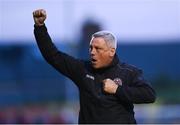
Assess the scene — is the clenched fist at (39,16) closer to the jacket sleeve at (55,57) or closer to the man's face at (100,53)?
the jacket sleeve at (55,57)

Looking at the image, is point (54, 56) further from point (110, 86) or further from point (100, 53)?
point (110, 86)

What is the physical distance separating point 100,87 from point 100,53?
11.6 inches

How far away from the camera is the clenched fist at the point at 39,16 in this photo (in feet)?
24.8

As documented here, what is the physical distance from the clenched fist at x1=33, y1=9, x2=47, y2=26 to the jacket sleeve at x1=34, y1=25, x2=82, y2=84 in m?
0.05

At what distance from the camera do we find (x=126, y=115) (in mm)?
7508

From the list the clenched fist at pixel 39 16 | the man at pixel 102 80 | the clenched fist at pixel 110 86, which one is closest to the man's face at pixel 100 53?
the man at pixel 102 80

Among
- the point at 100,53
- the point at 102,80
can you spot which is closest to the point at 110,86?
the point at 102,80

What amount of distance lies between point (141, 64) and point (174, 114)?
7.30 m

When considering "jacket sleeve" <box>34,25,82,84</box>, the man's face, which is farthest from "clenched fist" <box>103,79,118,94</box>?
"jacket sleeve" <box>34,25,82,84</box>

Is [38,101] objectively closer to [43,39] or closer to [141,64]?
[141,64]

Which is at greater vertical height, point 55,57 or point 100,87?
point 55,57

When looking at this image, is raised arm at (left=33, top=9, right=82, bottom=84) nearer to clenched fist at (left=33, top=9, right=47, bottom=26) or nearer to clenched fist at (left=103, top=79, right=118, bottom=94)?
clenched fist at (left=33, top=9, right=47, bottom=26)

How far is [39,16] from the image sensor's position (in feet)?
25.0

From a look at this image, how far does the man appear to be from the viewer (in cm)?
742
